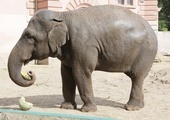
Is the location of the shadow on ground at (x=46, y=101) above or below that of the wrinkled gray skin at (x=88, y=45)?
below

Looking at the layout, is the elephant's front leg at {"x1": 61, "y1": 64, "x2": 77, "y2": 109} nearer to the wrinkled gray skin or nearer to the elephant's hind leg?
the wrinkled gray skin

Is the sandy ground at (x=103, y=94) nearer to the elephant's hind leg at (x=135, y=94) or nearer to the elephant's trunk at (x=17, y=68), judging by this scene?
the elephant's hind leg at (x=135, y=94)

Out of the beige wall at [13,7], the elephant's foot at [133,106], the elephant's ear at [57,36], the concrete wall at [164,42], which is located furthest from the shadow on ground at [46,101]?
the concrete wall at [164,42]

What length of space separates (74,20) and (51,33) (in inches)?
17.8

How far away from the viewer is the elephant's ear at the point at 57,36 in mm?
5680

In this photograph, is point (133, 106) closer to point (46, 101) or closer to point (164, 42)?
point (46, 101)

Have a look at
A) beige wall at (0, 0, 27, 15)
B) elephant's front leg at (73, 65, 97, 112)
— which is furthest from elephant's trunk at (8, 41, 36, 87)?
beige wall at (0, 0, 27, 15)

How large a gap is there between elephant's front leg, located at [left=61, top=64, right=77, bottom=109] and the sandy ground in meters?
0.20

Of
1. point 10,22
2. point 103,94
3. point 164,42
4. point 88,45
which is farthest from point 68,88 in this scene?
point 164,42

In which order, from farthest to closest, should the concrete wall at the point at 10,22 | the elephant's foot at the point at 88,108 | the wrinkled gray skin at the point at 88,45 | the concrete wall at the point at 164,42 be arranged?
the concrete wall at the point at 164,42 < the concrete wall at the point at 10,22 < the elephant's foot at the point at 88,108 < the wrinkled gray skin at the point at 88,45

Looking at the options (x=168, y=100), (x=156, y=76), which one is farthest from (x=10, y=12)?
(x=168, y=100)

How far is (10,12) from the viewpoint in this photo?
593 inches

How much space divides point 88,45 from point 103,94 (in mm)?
3066

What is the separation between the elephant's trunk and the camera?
18.3ft
